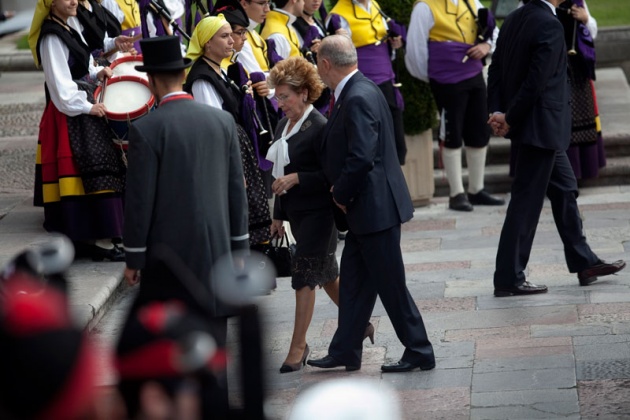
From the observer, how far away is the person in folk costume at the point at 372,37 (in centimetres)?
1021

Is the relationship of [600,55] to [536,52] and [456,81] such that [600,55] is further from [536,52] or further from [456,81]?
[536,52]

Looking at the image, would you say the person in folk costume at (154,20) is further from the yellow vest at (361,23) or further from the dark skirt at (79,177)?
the yellow vest at (361,23)

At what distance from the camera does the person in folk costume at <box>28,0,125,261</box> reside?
806cm

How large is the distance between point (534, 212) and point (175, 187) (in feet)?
9.43

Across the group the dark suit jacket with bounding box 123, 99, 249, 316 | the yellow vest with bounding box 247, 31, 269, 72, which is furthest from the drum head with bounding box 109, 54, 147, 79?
the dark suit jacket with bounding box 123, 99, 249, 316

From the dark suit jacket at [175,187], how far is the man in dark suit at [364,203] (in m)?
0.93

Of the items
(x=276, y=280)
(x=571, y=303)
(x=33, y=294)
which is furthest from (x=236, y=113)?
(x=33, y=294)

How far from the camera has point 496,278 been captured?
25.7ft

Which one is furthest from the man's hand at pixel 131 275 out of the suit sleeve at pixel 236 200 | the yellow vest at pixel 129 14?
the yellow vest at pixel 129 14

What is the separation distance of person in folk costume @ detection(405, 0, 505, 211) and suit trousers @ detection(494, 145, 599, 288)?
2.97 metres

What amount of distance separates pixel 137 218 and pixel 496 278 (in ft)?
10.0

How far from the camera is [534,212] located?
7.64 meters

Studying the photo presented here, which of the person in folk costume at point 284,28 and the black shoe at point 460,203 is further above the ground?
the person in folk costume at point 284,28

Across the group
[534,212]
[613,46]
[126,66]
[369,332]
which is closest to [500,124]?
[534,212]
